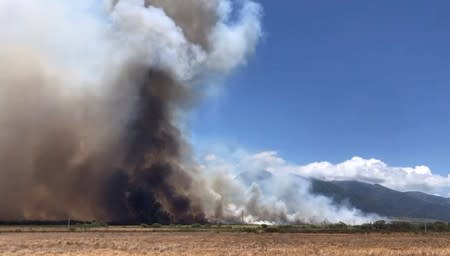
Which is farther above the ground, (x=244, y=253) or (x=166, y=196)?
(x=166, y=196)

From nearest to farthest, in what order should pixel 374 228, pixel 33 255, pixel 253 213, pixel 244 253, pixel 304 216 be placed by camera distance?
pixel 33 255 < pixel 244 253 < pixel 374 228 < pixel 253 213 < pixel 304 216

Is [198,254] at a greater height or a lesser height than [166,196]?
lesser

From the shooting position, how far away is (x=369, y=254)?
41406 mm

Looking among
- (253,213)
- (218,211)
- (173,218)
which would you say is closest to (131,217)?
(173,218)

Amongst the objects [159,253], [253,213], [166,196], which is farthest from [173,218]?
[159,253]

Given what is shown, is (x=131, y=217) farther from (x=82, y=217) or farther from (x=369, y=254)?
(x=369, y=254)

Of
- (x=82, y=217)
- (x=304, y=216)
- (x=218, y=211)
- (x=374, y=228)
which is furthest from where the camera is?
(x=304, y=216)

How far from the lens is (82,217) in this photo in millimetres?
144125

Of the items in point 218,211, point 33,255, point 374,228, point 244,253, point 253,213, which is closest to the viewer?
point 33,255

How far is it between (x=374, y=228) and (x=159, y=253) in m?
74.2

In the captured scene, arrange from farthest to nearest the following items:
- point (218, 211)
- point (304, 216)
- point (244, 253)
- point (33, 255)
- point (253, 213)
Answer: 1. point (304, 216)
2. point (253, 213)
3. point (218, 211)
4. point (244, 253)
5. point (33, 255)

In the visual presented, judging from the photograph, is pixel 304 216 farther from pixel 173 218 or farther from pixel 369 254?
pixel 369 254

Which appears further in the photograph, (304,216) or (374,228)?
(304,216)

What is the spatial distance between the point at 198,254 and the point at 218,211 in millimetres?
125130
